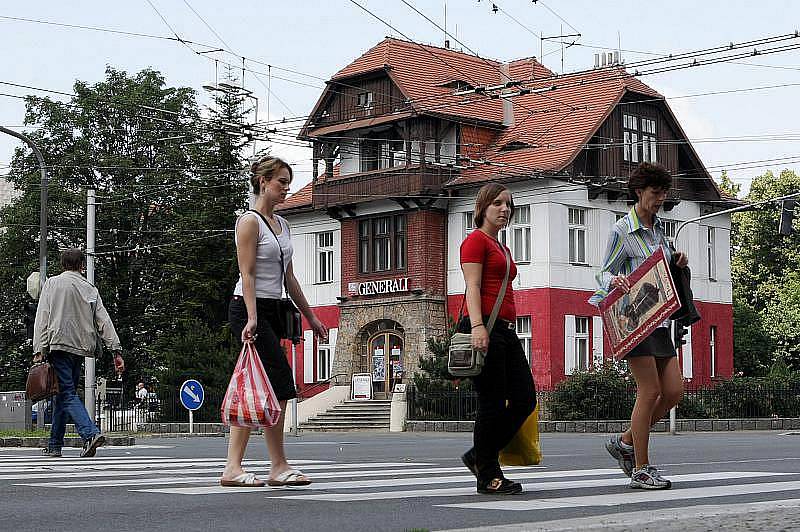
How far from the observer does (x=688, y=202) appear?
5088cm

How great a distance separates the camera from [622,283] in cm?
964

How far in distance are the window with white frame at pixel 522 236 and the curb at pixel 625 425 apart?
330 inches

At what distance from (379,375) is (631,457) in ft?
130

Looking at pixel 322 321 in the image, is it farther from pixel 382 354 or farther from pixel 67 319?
pixel 67 319

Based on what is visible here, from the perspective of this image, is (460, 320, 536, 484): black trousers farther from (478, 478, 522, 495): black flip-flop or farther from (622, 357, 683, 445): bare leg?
(622, 357, 683, 445): bare leg

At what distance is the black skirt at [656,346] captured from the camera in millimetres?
9406

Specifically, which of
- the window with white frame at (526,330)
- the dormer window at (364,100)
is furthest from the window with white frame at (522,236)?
the dormer window at (364,100)

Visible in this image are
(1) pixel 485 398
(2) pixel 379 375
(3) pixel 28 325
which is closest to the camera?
(1) pixel 485 398

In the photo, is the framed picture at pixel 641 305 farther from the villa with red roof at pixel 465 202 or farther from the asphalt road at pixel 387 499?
the villa with red roof at pixel 465 202

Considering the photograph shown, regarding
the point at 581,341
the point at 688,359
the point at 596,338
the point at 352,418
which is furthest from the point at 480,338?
the point at 688,359

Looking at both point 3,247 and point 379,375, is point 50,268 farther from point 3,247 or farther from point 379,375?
point 379,375

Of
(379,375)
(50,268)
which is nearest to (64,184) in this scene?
(50,268)

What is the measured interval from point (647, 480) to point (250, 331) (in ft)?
9.03

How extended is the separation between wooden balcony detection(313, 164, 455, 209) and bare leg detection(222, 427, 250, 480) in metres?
37.4
